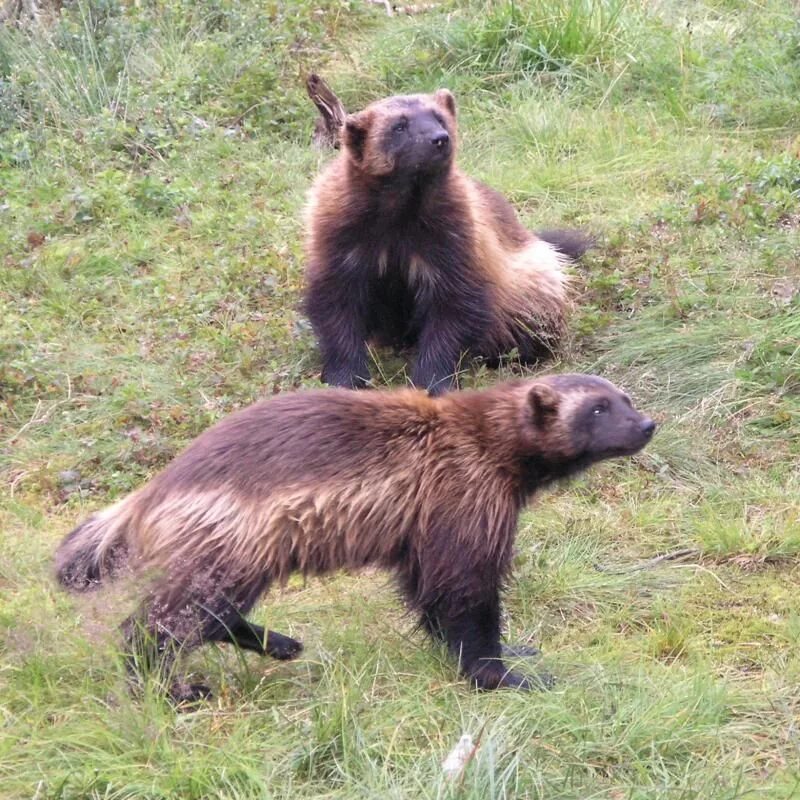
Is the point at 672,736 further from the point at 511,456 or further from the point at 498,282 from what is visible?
the point at 498,282

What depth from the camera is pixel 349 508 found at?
176 inches

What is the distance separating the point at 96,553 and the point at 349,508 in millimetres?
849

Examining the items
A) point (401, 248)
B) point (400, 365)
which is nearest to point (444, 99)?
point (401, 248)

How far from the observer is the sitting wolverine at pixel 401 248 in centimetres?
679

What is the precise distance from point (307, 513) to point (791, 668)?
164 cm

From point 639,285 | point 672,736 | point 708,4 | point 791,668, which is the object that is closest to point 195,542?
point 672,736

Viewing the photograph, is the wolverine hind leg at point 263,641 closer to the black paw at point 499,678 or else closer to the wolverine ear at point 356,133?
the black paw at point 499,678

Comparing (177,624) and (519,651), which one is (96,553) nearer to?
(177,624)

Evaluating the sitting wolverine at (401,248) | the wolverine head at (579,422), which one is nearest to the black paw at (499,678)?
the wolverine head at (579,422)

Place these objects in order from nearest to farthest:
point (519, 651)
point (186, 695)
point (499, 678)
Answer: point (186, 695) < point (499, 678) < point (519, 651)

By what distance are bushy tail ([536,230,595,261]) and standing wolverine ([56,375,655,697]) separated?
3.03m

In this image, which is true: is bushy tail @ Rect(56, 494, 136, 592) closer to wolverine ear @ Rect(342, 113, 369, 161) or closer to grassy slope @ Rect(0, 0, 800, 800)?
grassy slope @ Rect(0, 0, 800, 800)

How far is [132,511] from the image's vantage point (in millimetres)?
4566

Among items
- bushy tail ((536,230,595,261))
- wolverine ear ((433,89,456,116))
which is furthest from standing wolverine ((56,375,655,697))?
bushy tail ((536,230,595,261))
